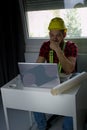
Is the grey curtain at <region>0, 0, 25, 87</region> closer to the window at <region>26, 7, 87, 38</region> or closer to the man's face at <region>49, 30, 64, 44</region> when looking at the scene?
the window at <region>26, 7, 87, 38</region>

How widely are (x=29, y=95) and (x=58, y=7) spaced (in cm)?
131

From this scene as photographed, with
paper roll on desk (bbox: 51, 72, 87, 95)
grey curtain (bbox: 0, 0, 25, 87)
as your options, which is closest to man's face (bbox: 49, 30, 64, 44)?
paper roll on desk (bbox: 51, 72, 87, 95)

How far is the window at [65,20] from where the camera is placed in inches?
103

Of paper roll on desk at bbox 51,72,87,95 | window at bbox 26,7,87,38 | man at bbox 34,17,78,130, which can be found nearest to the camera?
paper roll on desk at bbox 51,72,87,95

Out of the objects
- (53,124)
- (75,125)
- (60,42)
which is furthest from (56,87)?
(53,124)

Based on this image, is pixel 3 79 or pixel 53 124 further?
pixel 3 79

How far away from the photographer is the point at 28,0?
2754mm

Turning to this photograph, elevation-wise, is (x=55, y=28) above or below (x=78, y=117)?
above

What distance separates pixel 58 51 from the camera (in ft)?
6.50

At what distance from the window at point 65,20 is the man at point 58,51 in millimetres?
579

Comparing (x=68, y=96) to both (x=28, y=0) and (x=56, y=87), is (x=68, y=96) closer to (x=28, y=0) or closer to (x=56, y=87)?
(x=56, y=87)

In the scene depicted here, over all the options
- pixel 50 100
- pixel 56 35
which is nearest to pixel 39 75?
pixel 50 100

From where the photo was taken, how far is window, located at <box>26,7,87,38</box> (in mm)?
2611

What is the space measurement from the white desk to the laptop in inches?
1.8
